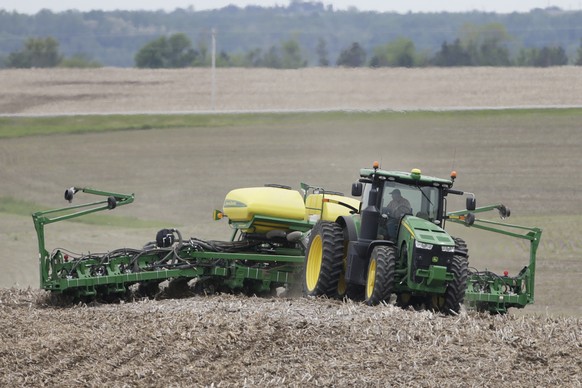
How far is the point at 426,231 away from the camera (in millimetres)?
14359

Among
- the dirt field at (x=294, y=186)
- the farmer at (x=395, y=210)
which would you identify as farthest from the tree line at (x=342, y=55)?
the farmer at (x=395, y=210)

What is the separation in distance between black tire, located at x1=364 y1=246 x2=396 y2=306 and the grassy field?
7.34 meters

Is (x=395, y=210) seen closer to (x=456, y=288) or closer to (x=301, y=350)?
(x=456, y=288)

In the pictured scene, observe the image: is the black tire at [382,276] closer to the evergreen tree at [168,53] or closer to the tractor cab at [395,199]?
the tractor cab at [395,199]

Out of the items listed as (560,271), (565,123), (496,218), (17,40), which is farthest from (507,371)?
(17,40)

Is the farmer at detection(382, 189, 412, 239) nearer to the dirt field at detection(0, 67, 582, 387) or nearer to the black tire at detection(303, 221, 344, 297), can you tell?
the black tire at detection(303, 221, 344, 297)

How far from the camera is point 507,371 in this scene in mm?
10586

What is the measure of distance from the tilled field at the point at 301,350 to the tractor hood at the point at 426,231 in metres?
1.01

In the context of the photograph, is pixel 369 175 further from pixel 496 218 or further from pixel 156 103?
pixel 156 103

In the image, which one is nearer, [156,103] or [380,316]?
[380,316]

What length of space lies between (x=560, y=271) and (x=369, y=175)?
721 cm

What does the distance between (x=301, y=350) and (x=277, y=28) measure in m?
85.8

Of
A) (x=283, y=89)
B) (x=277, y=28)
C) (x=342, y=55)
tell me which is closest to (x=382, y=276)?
(x=342, y=55)

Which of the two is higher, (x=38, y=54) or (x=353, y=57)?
(x=353, y=57)
